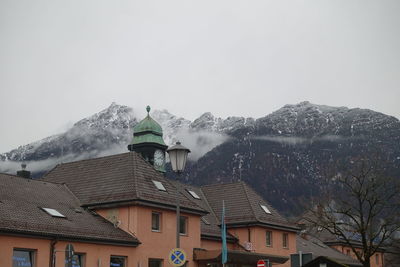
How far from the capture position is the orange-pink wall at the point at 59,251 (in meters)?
32.5

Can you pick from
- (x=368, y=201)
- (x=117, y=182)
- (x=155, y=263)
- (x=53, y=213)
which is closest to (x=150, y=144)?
(x=117, y=182)

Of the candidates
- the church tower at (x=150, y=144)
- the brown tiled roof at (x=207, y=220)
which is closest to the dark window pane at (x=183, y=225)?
the brown tiled roof at (x=207, y=220)

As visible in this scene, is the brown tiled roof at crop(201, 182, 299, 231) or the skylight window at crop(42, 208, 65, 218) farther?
the brown tiled roof at crop(201, 182, 299, 231)

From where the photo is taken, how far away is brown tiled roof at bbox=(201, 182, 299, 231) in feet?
174

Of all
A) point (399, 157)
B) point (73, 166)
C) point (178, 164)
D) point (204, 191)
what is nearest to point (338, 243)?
point (204, 191)

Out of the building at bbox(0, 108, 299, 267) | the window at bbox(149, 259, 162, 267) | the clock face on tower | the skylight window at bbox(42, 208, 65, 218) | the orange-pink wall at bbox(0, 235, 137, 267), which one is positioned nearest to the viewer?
the orange-pink wall at bbox(0, 235, 137, 267)

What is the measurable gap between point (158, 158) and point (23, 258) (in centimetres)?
2346

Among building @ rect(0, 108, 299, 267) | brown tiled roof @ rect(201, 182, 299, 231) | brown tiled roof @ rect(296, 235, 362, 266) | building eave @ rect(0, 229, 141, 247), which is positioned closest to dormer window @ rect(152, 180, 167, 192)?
building @ rect(0, 108, 299, 267)

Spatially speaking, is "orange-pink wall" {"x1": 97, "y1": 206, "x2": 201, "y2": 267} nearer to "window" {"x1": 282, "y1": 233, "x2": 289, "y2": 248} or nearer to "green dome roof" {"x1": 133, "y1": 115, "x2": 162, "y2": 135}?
"window" {"x1": 282, "y1": 233, "x2": 289, "y2": 248}

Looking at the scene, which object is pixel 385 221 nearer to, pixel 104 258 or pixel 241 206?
pixel 241 206

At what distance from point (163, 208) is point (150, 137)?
16.5 metres

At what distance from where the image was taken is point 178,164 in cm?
2388

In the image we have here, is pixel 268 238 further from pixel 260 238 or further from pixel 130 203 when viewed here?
pixel 130 203

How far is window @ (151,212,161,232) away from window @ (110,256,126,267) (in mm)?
3047
